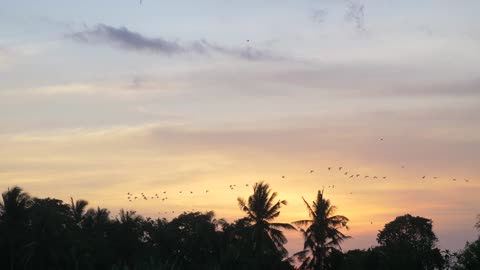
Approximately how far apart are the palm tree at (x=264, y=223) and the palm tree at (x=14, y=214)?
1893 cm

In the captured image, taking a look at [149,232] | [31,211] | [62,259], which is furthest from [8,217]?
[149,232]

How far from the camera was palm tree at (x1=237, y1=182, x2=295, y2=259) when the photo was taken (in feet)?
195

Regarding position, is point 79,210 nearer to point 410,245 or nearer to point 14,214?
point 14,214

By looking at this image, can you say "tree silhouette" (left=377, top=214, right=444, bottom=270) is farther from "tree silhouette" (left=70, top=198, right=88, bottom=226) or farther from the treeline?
"tree silhouette" (left=70, top=198, right=88, bottom=226)

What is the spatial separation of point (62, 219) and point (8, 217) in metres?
4.76

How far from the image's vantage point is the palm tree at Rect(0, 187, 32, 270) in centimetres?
5216

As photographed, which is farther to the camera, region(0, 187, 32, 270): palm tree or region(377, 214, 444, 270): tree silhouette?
region(377, 214, 444, 270): tree silhouette

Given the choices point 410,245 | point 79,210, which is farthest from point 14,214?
point 410,245

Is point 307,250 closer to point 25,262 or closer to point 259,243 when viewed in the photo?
point 259,243

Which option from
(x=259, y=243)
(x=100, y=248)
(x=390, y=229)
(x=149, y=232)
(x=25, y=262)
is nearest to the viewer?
(x=25, y=262)

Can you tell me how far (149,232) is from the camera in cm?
6450

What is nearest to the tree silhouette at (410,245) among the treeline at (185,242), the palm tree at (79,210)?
the treeline at (185,242)

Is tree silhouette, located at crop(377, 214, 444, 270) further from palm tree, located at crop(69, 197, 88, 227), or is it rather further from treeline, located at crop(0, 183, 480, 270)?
palm tree, located at crop(69, 197, 88, 227)

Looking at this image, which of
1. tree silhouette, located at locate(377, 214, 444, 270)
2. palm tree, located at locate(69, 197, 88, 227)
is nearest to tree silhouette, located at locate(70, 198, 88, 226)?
palm tree, located at locate(69, 197, 88, 227)
